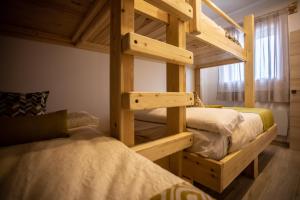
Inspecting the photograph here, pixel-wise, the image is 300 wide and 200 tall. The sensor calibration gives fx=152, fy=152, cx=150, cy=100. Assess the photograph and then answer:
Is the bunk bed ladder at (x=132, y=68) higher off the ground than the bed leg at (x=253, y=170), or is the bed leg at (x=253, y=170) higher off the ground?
the bunk bed ladder at (x=132, y=68)

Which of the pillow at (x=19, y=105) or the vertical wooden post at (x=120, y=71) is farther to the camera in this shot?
the pillow at (x=19, y=105)

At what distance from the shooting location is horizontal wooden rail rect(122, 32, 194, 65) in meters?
0.68

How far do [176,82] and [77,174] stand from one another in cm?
75

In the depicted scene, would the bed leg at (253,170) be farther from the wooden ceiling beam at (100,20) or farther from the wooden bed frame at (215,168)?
the wooden ceiling beam at (100,20)

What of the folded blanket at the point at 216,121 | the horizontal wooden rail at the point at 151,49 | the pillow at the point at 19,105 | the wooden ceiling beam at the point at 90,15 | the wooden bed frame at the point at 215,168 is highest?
the wooden ceiling beam at the point at 90,15

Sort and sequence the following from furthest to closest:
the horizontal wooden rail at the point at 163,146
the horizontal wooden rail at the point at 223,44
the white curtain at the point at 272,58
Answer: the white curtain at the point at 272,58 → the horizontal wooden rail at the point at 223,44 → the horizontal wooden rail at the point at 163,146

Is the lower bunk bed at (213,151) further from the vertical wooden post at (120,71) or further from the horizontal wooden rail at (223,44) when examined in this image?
the horizontal wooden rail at (223,44)

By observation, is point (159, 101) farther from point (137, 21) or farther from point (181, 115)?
point (137, 21)

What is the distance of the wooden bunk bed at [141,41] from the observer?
73cm

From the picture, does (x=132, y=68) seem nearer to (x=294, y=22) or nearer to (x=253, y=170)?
(x=253, y=170)

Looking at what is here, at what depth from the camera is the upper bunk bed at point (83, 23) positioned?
40.0 inches

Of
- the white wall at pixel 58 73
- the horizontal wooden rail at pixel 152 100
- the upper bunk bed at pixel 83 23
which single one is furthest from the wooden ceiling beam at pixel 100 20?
the horizontal wooden rail at pixel 152 100

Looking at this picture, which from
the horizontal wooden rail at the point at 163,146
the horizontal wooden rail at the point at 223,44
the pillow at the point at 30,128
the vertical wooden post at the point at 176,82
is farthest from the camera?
the horizontal wooden rail at the point at 223,44

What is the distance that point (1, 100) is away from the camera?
861 mm
